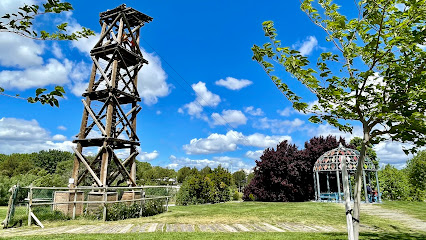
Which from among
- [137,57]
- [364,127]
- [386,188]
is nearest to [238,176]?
[386,188]

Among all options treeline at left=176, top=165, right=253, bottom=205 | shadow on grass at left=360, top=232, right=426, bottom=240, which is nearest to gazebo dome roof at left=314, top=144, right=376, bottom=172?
treeline at left=176, top=165, right=253, bottom=205

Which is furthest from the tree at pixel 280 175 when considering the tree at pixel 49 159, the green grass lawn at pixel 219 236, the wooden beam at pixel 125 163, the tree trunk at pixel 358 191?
the tree at pixel 49 159

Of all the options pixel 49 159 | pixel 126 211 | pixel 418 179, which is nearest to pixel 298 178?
pixel 418 179

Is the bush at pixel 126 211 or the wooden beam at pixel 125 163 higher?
the wooden beam at pixel 125 163

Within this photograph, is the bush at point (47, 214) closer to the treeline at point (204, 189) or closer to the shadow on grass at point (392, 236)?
the shadow on grass at point (392, 236)

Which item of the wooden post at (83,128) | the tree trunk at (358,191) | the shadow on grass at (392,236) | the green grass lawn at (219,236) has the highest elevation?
the wooden post at (83,128)

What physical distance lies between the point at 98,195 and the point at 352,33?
10205mm

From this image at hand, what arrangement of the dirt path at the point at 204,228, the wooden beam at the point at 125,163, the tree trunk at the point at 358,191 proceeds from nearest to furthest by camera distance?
the tree trunk at the point at 358,191 < the dirt path at the point at 204,228 < the wooden beam at the point at 125,163

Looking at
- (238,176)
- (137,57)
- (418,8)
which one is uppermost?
(137,57)

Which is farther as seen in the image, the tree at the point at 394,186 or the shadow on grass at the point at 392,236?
the tree at the point at 394,186

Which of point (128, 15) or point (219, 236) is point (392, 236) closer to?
point (219, 236)

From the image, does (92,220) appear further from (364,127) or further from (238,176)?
(238,176)

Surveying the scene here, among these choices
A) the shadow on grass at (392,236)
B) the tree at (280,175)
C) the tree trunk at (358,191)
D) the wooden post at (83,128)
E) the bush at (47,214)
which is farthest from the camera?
the tree at (280,175)

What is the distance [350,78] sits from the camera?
191 inches
